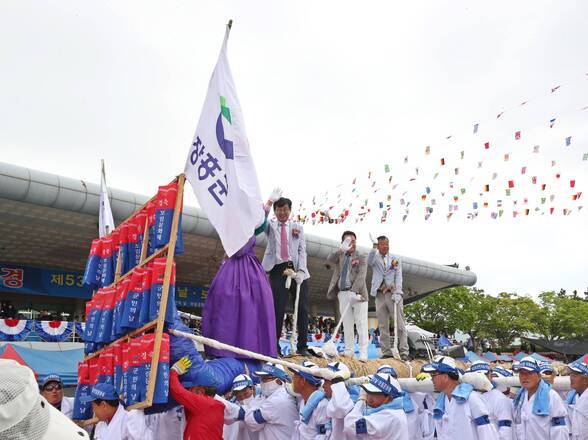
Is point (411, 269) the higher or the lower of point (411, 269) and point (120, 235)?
the higher

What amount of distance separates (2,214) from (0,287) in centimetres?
369

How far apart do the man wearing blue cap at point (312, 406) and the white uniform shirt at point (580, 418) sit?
3.12 meters

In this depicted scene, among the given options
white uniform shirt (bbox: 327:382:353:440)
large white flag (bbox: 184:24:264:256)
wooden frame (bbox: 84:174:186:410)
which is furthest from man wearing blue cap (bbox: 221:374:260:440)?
large white flag (bbox: 184:24:264:256)

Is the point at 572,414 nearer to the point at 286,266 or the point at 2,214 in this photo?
the point at 286,266

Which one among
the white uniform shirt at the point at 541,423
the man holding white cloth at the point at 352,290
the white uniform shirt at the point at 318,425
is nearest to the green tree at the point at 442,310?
the man holding white cloth at the point at 352,290

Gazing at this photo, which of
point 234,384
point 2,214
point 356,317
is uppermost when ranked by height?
point 2,214

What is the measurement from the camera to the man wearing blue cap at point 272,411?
653 cm

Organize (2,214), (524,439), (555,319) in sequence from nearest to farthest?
(524,439) < (2,214) < (555,319)

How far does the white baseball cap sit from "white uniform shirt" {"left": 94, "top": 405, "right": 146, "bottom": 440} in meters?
5.76

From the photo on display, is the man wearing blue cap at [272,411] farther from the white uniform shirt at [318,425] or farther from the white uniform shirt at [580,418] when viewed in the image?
the white uniform shirt at [580,418]

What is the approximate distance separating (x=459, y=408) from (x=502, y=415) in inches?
36.0

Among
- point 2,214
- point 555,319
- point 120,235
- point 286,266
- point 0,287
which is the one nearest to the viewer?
point 120,235

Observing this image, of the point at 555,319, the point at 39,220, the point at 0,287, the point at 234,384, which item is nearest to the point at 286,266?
the point at 234,384

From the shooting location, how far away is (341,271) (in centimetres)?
974
